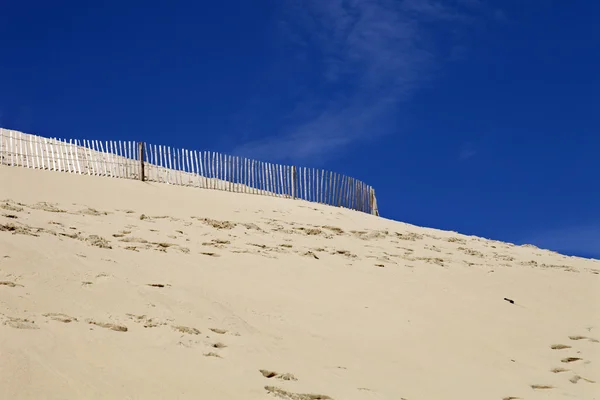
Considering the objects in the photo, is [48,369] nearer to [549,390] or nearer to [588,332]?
[549,390]

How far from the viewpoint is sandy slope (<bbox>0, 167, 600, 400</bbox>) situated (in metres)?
3.84

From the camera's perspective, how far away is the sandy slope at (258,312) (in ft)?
12.6

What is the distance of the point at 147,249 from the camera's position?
7.04 meters

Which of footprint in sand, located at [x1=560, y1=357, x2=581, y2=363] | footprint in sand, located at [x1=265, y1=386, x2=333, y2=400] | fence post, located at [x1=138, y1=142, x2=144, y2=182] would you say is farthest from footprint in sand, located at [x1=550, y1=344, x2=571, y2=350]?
fence post, located at [x1=138, y1=142, x2=144, y2=182]

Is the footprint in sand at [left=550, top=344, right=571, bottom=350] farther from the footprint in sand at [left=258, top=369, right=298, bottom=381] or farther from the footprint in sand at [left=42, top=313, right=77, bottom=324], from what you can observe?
the footprint in sand at [left=42, top=313, right=77, bottom=324]

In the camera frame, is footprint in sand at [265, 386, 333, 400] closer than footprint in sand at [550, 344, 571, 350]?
Yes

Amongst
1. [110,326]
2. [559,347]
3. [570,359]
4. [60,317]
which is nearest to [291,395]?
[110,326]

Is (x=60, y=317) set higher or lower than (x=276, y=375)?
higher

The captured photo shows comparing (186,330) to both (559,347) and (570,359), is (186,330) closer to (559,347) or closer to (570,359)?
(570,359)

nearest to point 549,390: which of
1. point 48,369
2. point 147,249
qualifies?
point 48,369

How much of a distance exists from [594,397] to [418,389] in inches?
64.6

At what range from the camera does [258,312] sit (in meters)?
5.58

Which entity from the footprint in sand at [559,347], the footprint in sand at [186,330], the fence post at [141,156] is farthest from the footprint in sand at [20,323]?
the fence post at [141,156]

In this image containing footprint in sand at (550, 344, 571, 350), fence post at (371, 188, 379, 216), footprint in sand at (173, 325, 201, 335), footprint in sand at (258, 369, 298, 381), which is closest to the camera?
footprint in sand at (258, 369, 298, 381)
